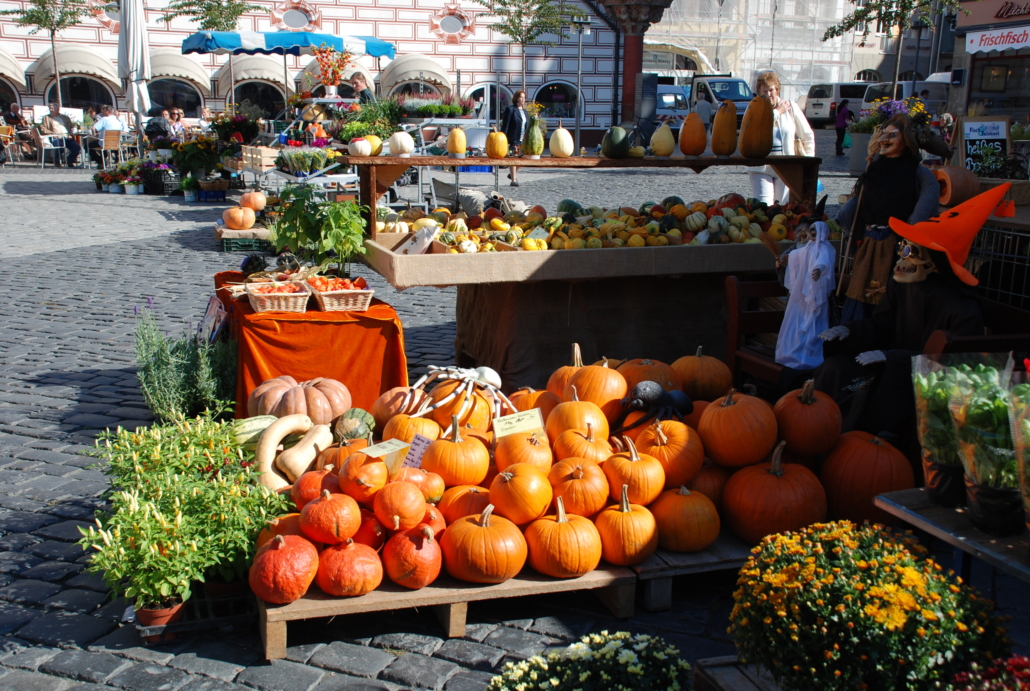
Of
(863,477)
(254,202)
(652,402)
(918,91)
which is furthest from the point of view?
(918,91)

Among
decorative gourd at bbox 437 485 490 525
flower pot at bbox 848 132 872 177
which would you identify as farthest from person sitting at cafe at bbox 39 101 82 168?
decorative gourd at bbox 437 485 490 525

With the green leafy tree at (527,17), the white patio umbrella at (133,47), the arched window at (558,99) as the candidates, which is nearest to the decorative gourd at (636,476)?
the white patio umbrella at (133,47)

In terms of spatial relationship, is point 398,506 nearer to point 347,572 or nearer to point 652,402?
point 347,572

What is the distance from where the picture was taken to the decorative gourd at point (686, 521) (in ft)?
11.2

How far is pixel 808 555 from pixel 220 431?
259 cm

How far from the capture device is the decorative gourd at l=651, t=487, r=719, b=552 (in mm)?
3402

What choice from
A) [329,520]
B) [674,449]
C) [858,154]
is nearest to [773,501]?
[674,449]

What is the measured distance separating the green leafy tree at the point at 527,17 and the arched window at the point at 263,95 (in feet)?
28.3

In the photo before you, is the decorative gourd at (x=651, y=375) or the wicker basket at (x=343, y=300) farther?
the wicker basket at (x=343, y=300)

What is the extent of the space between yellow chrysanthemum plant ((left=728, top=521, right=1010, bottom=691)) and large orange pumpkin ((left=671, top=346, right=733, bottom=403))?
2147 millimetres

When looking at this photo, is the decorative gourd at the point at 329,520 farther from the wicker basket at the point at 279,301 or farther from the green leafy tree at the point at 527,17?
the green leafy tree at the point at 527,17

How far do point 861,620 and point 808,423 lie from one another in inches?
64.1

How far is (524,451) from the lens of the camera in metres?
3.61

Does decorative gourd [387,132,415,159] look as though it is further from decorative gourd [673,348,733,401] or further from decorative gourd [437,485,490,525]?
decorative gourd [437,485,490,525]
